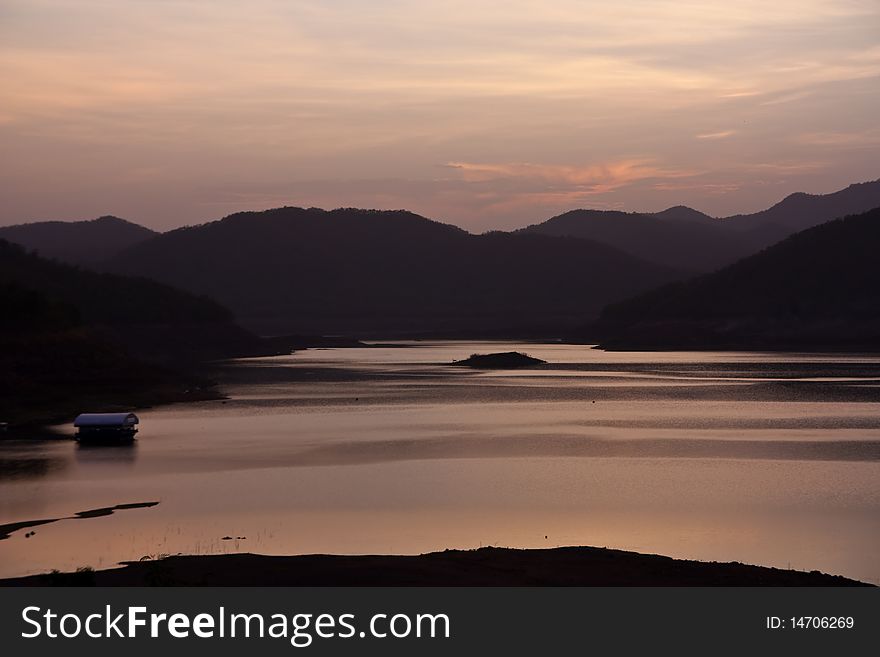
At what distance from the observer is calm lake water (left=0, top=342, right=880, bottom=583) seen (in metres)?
31.3

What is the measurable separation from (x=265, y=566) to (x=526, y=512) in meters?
11.8

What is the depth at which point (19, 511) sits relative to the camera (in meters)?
35.8

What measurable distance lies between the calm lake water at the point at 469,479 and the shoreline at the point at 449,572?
6.67 feet

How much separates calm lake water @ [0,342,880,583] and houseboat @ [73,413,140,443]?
3.48 ft

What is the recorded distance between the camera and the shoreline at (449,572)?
81.2 ft

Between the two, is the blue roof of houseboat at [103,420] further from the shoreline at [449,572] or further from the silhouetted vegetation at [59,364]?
the shoreline at [449,572]

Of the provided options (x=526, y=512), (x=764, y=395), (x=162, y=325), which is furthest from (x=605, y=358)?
(x=526, y=512)

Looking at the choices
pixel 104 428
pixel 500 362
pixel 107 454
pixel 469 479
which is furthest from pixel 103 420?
pixel 500 362

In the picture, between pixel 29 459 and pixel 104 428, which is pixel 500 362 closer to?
pixel 104 428

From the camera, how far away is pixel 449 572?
1012 inches

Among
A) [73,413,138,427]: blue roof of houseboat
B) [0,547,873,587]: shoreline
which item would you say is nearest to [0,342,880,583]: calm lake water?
[73,413,138,427]: blue roof of houseboat

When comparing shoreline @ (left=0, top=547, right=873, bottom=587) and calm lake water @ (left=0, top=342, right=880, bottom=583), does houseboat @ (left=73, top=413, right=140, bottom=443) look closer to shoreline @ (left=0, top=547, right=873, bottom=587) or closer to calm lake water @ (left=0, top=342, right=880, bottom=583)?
calm lake water @ (left=0, top=342, right=880, bottom=583)

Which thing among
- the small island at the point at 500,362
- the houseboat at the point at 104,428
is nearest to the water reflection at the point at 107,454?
the houseboat at the point at 104,428

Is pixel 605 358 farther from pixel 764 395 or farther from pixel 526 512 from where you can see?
pixel 526 512
